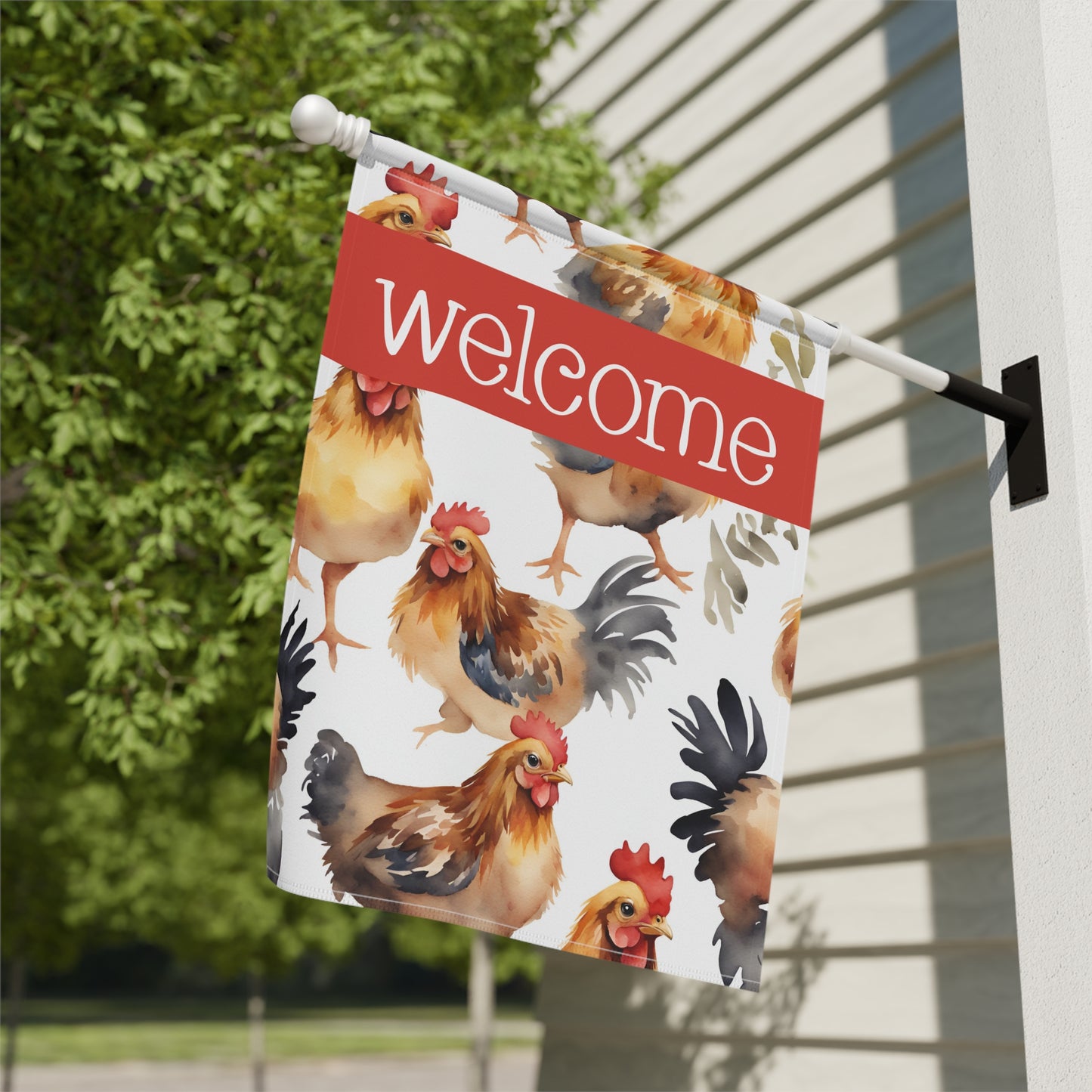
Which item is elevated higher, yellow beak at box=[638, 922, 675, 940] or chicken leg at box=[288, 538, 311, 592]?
chicken leg at box=[288, 538, 311, 592]

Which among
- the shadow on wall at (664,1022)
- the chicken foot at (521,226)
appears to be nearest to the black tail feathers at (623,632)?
the chicken foot at (521,226)

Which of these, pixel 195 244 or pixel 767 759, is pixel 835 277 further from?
pixel 767 759

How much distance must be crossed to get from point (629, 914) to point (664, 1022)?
3.67 metres

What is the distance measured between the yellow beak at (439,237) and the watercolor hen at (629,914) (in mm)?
1186

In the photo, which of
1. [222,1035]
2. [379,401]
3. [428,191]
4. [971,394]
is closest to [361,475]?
[379,401]

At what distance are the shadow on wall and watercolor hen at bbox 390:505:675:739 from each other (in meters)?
2.91

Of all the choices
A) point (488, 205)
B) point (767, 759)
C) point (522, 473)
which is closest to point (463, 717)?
point (522, 473)

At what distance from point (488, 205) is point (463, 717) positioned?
982 millimetres

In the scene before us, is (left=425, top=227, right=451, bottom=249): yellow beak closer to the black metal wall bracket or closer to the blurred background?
the black metal wall bracket

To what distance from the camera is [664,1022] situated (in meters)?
5.59

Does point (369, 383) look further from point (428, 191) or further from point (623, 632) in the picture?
point (623, 632)

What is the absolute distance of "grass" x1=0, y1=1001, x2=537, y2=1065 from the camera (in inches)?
953

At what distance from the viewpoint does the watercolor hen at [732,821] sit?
2.37m

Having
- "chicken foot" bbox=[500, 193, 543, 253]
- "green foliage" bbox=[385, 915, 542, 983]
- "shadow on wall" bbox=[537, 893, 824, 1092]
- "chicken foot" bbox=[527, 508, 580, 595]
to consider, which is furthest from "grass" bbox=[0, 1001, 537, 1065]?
"chicken foot" bbox=[500, 193, 543, 253]
